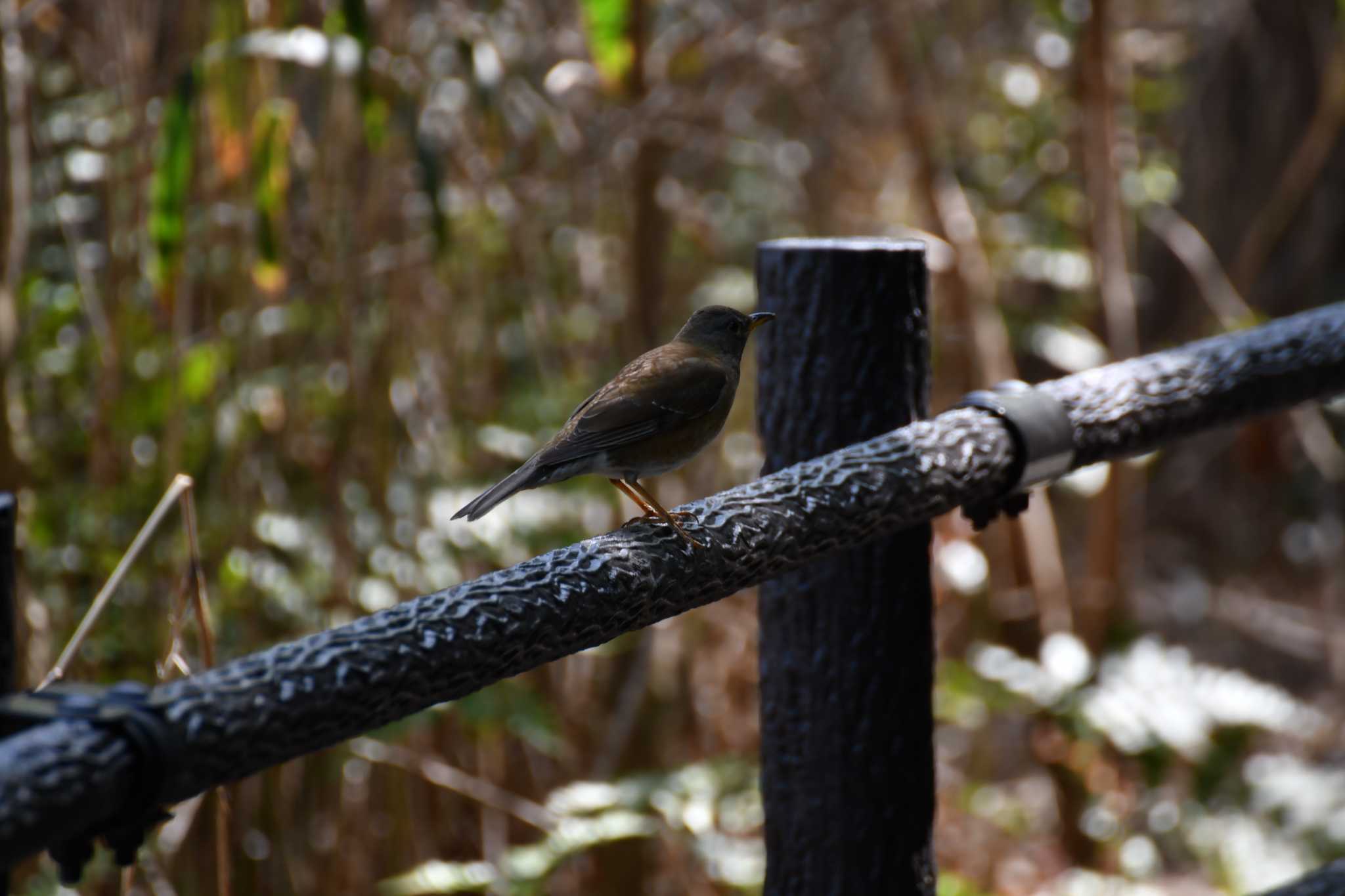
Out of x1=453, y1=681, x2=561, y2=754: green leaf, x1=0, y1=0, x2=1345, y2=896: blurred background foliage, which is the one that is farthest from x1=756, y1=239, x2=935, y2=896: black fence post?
x1=453, y1=681, x2=561, y2=754: green leaf

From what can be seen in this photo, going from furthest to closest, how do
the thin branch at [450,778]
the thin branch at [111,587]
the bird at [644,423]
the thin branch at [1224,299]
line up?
the thin branch at [1224,299], the thin branch at [450,778], the bird at [644,423], the thin branch at [111,587]

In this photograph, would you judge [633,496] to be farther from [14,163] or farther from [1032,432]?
[14,163]

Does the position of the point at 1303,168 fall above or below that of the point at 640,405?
above

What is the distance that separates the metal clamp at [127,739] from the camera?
2.00 feet

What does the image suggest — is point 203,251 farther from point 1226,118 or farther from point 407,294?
point 1226,118

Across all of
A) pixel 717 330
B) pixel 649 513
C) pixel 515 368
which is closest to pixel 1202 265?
pixel 515 368

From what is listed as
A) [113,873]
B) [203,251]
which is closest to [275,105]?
A: [203,251]

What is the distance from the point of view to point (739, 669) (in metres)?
3.66

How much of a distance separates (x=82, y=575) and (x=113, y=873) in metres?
0.55

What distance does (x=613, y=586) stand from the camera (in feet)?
2.92

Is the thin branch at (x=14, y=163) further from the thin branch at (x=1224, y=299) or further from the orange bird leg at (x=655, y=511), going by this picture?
the thin branch at (x=1224, y=299)

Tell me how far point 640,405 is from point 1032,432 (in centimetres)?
46

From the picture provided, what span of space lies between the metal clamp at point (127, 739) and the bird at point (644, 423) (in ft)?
2.37

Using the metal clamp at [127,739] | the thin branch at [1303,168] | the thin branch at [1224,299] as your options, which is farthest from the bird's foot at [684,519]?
the thin branch at [1303,168]
